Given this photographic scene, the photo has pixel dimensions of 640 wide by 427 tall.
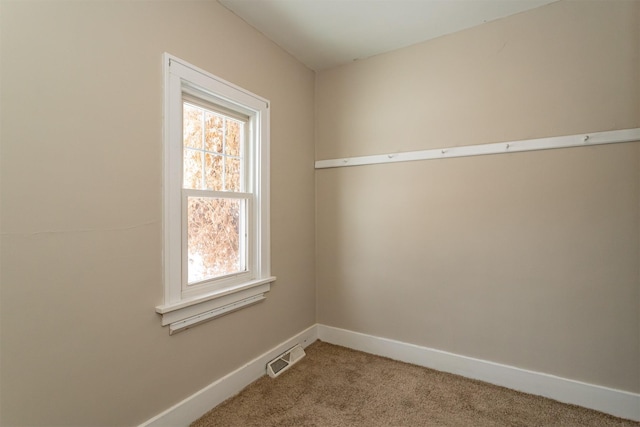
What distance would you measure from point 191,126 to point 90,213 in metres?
0.83

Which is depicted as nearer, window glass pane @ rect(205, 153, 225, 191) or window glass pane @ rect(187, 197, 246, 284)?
window glass pane @ rect(187, 197, 246, 284)

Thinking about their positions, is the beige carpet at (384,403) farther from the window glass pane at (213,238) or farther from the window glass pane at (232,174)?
the window glass pane at (232,174)

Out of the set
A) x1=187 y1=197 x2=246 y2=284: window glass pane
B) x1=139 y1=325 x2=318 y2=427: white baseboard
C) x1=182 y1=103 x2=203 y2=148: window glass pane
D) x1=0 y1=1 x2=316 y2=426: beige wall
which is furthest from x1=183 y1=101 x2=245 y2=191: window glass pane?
x1=139 y1=325 x2=318 y2=427: white baseboard

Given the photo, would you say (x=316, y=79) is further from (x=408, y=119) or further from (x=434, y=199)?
(x=434, y=199)

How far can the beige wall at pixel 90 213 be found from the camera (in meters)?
1.18

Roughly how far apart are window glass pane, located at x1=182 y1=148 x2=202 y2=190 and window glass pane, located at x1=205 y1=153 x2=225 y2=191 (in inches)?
2.5

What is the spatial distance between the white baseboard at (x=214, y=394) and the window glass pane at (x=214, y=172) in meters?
1.34

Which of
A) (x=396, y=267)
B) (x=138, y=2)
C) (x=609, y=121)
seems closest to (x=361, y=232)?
(x=396, y=267)

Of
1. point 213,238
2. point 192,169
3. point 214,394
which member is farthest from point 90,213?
point 214,394

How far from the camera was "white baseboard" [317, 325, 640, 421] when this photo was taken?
6.07 ft

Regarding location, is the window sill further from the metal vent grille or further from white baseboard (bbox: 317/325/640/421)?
white baseboard (bbox: 317/325/640/421)

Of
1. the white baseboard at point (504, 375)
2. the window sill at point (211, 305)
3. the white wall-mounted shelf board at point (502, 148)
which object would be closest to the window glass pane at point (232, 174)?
the window sill at point (211, 305)

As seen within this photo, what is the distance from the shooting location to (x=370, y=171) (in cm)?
272

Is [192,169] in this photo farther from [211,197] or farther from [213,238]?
[213,238]
